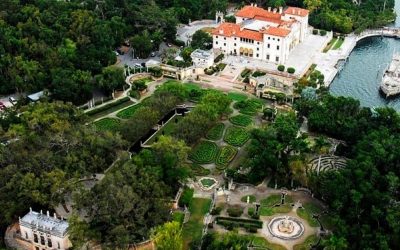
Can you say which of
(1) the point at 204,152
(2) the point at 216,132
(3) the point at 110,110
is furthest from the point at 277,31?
(1) the point at 204,152

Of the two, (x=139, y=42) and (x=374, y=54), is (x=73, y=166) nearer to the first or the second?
(x=139, y=42)

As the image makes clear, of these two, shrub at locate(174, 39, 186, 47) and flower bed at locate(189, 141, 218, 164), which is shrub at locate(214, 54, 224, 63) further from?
flower bed at locate(189, 141, 218, 164)

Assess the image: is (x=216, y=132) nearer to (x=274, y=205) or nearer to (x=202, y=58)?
(x=274, y=205)

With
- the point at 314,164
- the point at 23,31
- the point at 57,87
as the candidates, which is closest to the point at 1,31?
the point at 23,31

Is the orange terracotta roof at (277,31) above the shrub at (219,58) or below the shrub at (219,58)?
above

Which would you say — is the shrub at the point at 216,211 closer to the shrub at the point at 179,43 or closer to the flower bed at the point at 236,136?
the flower bed at the point at 236,136

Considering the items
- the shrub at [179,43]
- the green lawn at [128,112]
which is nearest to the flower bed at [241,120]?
the green lawn at [128,112]
